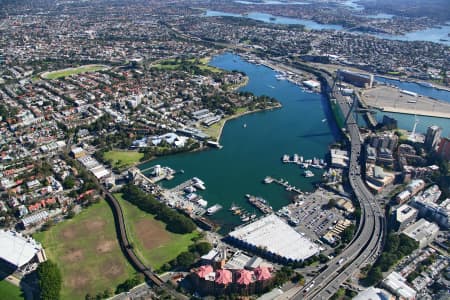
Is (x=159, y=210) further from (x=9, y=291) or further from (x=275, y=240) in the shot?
(x=9, y=291)

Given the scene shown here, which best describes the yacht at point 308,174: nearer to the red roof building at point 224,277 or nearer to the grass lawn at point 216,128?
the grass lawn at point 216,128

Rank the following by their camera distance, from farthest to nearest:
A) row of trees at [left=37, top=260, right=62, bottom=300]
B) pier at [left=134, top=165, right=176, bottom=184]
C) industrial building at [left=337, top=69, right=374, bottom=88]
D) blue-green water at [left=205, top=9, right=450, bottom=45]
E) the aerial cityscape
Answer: blue-green water at [left=205, top=9, right=450, bottom=45]
industrial building at [left=337, top=69, right=374, bottom=88]
pier at [left=134, top=165, right=176, bottom=184]
the aerial cityscape
row of trees at [left=37, top=260, right=62, bottom=300]

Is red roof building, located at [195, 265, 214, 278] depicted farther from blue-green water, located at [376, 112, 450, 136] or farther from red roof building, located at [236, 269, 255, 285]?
blue-green water, located at [376, 112, 450, 136]

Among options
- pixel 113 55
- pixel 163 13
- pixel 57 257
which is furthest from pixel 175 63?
pixel 163 13

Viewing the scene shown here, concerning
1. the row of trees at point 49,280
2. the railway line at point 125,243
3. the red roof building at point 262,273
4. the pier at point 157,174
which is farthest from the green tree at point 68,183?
the red roof building at point 262,273

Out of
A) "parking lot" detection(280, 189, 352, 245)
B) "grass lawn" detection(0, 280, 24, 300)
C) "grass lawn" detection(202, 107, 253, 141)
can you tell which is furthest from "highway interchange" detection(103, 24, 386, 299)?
"grass lawn" detection(0, 280, 24, 300)
